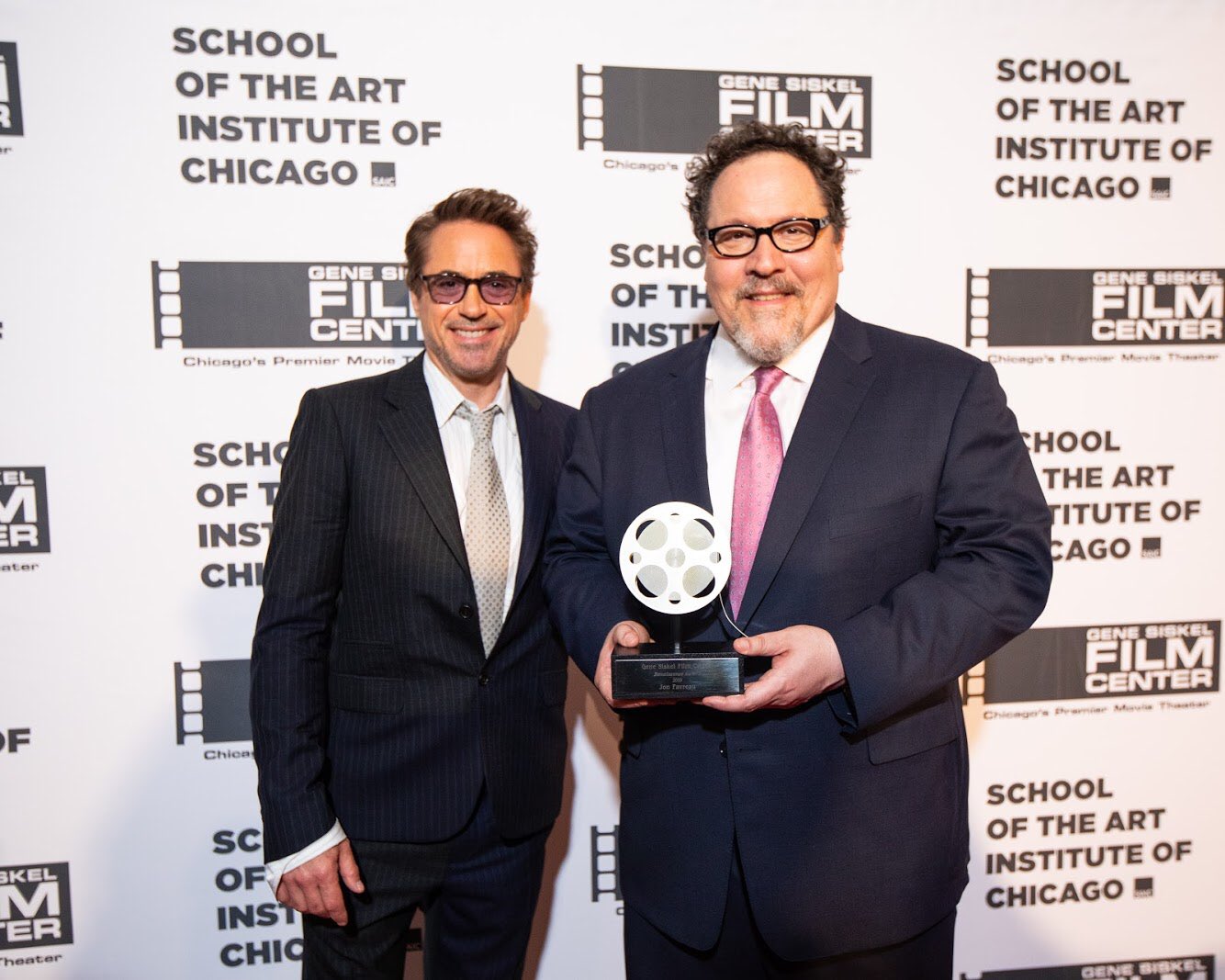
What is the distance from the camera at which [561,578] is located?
169 centimetres

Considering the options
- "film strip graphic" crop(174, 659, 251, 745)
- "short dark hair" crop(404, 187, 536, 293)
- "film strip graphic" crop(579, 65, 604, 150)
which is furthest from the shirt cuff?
"film strip graphic" crop(579, 65, 604, 150)

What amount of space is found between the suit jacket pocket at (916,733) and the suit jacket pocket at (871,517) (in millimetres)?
341

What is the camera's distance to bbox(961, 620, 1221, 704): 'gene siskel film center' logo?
8.52 feet

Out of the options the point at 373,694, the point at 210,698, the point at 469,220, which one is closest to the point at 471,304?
the point at 469,220

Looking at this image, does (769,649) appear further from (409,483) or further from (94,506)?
(94,506)

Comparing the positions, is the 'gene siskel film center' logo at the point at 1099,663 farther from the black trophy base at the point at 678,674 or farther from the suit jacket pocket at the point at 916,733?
the black trophy base at the point at 678,674

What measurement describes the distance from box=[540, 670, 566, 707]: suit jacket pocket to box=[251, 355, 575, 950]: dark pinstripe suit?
11cm

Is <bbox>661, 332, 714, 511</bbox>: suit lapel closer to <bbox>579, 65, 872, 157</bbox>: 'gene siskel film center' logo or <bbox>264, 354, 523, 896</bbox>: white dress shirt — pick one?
<bbox>264, 354, 523, 896</bbox>: white dress shirt

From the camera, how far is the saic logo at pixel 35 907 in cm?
233

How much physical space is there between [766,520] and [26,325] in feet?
6.57

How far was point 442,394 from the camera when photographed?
6.15 feet

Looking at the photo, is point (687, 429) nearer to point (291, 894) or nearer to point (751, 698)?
point (751, 698)

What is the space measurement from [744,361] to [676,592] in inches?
20.1

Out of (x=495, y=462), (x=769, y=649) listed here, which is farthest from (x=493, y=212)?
(x=769, y=649)
